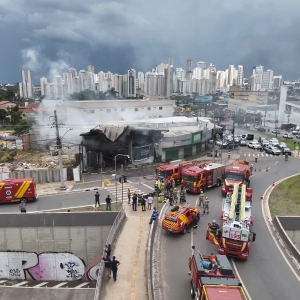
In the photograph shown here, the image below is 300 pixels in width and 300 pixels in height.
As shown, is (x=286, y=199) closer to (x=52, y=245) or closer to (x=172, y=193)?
(x=172, y=193)

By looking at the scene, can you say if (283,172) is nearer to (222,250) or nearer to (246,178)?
(246,178)

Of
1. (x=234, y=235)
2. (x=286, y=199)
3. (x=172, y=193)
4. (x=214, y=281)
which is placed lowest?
(x=286, y=199)

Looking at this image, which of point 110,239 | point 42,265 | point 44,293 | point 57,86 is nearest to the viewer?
point 110,239

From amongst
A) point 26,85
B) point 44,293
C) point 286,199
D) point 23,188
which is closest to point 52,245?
point 44,293

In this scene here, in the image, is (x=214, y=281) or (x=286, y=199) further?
(x=286, y=199)

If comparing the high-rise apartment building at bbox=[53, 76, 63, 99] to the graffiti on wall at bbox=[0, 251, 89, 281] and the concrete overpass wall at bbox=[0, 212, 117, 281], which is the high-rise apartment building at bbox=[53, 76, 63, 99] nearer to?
the concrete overpass wall at bbox=[0, 212, 117, 281]
